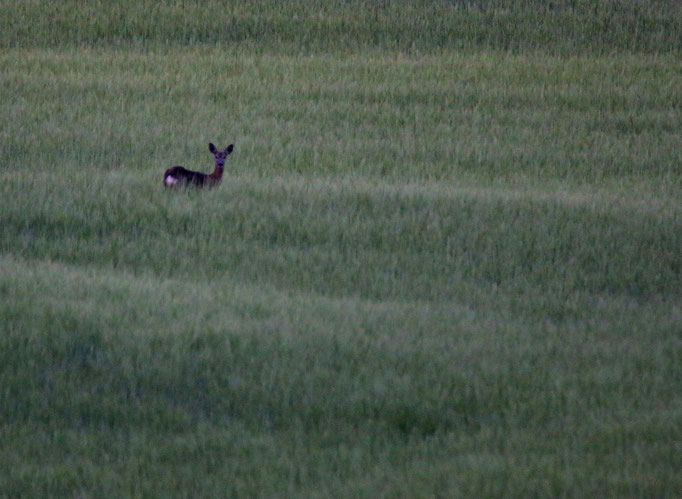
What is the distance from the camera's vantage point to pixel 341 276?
9430 millimetres

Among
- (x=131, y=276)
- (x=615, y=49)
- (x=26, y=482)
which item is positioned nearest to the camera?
(x=26, y=482)

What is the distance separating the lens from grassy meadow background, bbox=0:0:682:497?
5852 millimetres

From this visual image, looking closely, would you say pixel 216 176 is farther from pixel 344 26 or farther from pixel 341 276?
pixel 344 26

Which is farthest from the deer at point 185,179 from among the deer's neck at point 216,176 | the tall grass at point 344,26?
the tall grass at point 344,26

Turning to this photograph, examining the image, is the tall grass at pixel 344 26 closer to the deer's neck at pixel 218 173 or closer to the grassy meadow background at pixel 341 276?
the grassy meadow background at pixel 341 276

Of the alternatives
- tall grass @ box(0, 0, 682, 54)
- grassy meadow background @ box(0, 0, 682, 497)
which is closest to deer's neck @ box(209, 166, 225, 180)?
grassy meadow background @ box(0, 0, 682, 497)

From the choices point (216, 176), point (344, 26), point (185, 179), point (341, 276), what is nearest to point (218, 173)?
point (216, 176)

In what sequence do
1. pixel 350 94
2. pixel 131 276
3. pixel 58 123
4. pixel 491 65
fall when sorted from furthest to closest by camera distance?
1. pixel 491 65
2. pixel 350 94
3. pixel 58 123
4. pixel 131 276

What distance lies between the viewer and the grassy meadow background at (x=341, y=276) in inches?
230

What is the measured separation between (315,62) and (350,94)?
2.51 meters

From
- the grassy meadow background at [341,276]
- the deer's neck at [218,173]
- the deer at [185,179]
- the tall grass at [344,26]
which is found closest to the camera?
the grassy meadow background at [341,276]

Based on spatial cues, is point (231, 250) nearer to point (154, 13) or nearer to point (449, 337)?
point (449, 337)

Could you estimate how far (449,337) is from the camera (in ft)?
24.8

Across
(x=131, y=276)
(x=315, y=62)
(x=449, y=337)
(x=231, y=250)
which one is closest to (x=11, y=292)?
(x=131, y=276)
